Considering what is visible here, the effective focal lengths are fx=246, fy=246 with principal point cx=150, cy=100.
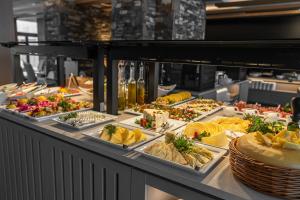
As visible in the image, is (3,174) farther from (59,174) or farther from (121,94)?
(121,94)

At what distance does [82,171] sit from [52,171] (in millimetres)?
230

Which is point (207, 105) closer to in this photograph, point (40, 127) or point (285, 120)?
point (285, 120)

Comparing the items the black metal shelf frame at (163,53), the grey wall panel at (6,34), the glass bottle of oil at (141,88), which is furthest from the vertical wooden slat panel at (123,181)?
the grey wall panel at (6,34)

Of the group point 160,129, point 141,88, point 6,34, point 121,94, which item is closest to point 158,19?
point 6,34

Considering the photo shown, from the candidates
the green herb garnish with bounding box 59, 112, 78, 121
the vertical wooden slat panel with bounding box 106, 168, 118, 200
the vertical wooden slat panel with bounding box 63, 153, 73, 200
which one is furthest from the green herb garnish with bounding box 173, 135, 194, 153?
the green herb garnish with bounding box 59, 112, 78, 121

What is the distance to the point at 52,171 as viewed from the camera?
1210 millimetres

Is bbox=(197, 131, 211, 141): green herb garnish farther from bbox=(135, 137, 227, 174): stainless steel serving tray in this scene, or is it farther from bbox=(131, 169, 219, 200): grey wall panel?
bbox=(131, 169, 219, 200): grey wall panel

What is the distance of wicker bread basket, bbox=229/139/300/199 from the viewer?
638 millimetres

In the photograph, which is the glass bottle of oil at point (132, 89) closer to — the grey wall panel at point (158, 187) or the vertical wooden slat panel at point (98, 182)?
the vertical wooden slat panel at point (98, 182)

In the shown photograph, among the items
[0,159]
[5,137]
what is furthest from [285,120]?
[0,159]

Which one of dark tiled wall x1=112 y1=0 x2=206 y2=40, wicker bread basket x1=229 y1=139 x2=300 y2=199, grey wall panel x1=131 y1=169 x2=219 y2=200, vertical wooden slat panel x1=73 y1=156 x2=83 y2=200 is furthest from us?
dark tiled wall x1=112 y1=0 x2=206 y2=40

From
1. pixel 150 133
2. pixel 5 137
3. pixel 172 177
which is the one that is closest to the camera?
pixel 172 177

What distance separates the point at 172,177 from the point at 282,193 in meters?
0.31

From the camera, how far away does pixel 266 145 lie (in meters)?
0.73
